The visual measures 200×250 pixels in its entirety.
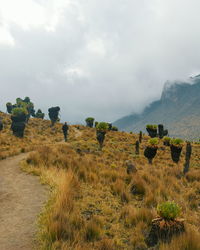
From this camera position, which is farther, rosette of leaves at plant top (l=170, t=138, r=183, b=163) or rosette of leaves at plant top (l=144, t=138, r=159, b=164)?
rosette of leaves at plant top (l=170, t=138, r=183, b=163)

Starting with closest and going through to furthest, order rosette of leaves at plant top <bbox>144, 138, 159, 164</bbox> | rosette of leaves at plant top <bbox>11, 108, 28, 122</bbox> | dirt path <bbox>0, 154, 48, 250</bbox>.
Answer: dirt path <bbox>0, 154, 48, 250</bbox> → rosette of leaves at plant top <bbox>144, 138, 159, 164</bbox> → rosette of leaves at plant top <bbox>11, 108, 28, 122</bbox>

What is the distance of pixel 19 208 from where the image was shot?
6.33 metres

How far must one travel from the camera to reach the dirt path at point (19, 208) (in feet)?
15.0

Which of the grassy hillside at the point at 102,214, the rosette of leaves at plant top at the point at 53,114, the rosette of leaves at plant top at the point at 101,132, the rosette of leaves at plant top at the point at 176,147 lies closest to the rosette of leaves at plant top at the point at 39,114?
the rosette of leaves at plant top at the point at 53,114

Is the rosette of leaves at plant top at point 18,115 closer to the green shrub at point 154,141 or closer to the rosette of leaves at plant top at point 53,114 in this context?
the rosette of leaves at plant top at point 53,114

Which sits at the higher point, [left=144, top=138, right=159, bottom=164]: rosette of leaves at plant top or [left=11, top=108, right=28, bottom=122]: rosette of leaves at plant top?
[left=11, top=108, right=28, bottom=122]: rosette of leaves at plant top

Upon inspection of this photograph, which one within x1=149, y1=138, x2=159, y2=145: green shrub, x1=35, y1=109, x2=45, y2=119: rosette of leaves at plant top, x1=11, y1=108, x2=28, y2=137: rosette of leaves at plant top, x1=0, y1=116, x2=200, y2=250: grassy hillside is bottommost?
x1=0, y1=116, x2=200, y2=250: grassy hillside

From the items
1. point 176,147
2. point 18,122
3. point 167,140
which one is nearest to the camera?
point 176,147

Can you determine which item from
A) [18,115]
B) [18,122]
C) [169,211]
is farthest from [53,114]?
[169,211]

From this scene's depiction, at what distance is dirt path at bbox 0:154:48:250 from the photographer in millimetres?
4562

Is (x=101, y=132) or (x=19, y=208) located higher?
(x=101, y=132)

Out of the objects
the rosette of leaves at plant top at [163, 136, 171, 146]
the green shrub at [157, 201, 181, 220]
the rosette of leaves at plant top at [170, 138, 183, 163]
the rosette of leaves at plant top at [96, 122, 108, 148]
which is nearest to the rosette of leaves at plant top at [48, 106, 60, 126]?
the rosette of leaves at plant top at [96, 122, 108, 148]

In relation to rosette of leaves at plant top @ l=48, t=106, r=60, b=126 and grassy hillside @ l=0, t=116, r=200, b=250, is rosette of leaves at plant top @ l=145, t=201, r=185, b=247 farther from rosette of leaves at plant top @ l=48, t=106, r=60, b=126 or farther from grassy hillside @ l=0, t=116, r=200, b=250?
rosette of leaves at plant top @ l=48, t=106, r=60, b=126

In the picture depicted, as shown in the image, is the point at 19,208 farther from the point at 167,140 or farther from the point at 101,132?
the point at 167,140
